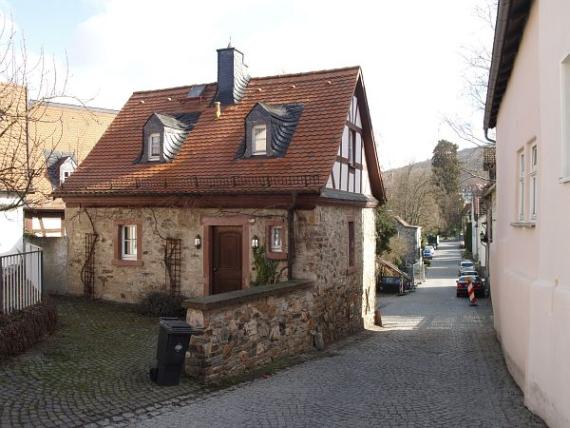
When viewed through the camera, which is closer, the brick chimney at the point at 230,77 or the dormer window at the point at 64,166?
the brick chimney at the point at 230,77

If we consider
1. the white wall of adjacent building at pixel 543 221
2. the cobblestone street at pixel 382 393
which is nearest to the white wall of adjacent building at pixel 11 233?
the cobblestone street at pixel 382 393

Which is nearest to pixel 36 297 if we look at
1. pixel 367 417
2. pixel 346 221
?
pixel 367 417

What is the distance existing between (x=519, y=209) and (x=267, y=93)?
882 cm

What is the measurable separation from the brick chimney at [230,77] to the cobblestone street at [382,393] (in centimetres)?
819

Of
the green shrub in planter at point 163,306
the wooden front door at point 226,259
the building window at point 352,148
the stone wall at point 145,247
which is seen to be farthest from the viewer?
the building window at point 352,148

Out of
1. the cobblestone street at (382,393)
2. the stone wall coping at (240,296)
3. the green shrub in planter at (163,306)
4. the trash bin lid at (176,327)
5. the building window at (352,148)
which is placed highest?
the building window at (352,148)

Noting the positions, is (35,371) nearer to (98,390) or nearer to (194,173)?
(98,390)

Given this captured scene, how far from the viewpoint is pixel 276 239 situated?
14.3 meters

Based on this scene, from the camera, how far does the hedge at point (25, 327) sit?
9.29 metres

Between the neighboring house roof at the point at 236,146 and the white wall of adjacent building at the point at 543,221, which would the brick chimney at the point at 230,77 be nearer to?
the neighboring house roof at the point at 236,146

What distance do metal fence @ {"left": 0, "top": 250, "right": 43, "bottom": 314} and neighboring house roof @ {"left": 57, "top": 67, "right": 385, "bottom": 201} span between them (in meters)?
4.45

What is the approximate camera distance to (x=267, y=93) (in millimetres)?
17516

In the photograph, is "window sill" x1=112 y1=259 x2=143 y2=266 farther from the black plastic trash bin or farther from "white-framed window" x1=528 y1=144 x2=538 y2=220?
"white-framed window" x1=528 y1=144 x2=538 y2=220

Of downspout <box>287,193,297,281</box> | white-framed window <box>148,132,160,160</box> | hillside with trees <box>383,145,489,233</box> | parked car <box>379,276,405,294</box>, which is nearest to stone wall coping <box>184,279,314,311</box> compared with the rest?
Answer: downspout <box>287,193,297,281</box>
